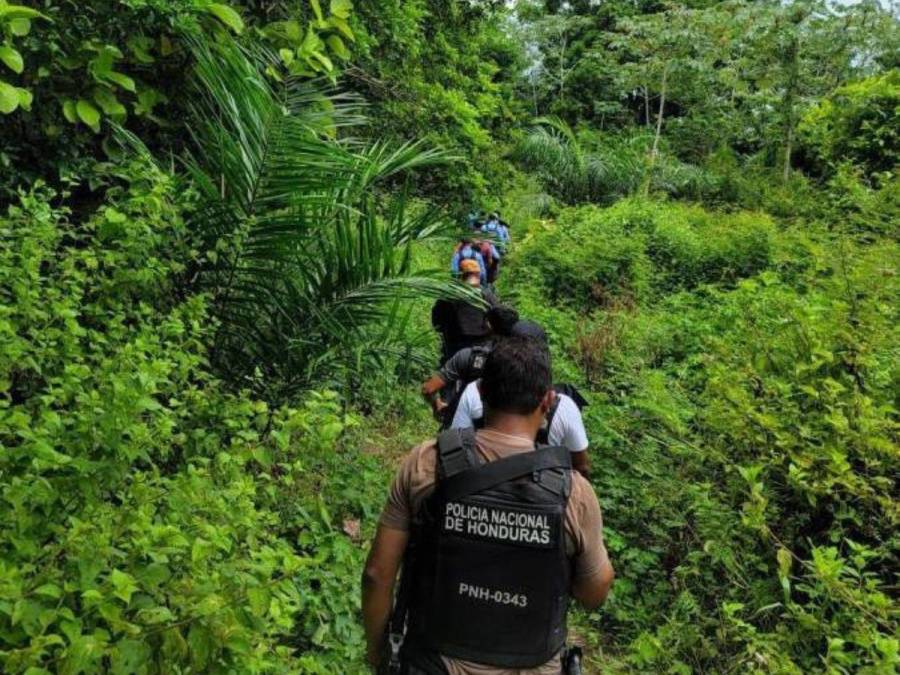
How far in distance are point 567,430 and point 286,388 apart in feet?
4.20

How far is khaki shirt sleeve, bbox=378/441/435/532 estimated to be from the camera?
5.91ft

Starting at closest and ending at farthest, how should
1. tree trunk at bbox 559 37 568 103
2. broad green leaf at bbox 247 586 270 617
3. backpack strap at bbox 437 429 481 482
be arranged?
broad green leaf at bbox 247 586 270 617 < backpack strap at bbox 437 429 481 482 < tree trunk at bbox 559 37 568 103

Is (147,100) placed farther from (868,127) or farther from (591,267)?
(868,127)

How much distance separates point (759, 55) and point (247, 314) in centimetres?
1637

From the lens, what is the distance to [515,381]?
190 cm

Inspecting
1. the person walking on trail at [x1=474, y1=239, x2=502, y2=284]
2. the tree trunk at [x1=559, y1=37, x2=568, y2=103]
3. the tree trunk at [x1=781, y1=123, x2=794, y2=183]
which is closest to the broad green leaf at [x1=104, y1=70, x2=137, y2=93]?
the person walking on trail at [x1=474, y1=239, x2=502, y2=284]

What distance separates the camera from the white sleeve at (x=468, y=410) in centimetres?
314

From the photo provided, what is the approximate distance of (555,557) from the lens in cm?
171

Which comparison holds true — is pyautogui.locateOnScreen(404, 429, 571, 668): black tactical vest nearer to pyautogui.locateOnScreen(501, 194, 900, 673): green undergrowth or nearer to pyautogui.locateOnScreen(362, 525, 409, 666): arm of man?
pyautogui.locateOnScreen(362, 525, 409, 666): arm of man

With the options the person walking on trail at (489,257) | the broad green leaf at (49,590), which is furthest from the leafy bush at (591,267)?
the broad green leaf at (49,590)

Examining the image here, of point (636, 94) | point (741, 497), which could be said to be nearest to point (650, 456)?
point (741, 497)

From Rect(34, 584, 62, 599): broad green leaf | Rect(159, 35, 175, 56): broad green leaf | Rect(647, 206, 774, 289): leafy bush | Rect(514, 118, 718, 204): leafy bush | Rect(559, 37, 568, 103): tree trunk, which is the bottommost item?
Rect(34, 584, 62, 599): broad green leaf

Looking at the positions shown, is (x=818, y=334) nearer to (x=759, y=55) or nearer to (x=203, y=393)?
(x=203, y=393)

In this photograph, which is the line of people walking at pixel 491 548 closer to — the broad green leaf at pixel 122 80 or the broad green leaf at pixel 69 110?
the broad green leaf at pixel 122 80
